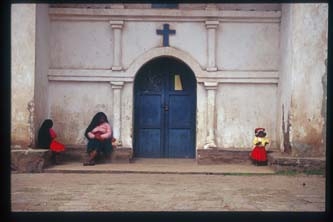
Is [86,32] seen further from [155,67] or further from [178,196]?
[178,196]

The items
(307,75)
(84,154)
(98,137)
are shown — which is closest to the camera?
(307,75)

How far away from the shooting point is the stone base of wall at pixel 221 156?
9586 millimetres

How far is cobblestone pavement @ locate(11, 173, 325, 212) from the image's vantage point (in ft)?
17.9

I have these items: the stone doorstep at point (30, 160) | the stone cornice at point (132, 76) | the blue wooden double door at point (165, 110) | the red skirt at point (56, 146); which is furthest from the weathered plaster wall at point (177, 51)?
the stone doorstep at point (30, 160)

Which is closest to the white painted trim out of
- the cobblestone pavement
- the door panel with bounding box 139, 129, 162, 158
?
the door panel with bounding box 139, 129, 162, 158

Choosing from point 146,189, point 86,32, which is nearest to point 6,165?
point 146,189

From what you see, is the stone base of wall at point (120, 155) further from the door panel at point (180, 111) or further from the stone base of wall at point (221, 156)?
the stone base of wall at point (221, 156)

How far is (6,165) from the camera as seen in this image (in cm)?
236

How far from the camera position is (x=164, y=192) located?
6516mm

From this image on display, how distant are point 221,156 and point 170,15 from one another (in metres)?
3.18

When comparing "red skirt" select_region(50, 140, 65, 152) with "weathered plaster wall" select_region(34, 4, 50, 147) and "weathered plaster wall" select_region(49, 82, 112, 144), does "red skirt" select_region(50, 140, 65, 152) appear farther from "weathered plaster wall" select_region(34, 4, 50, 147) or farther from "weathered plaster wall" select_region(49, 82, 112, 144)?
"weathered plaster wall" select_region(49, 82, 112, 144)

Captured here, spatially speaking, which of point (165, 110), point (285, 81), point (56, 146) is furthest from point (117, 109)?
point (285, 81)

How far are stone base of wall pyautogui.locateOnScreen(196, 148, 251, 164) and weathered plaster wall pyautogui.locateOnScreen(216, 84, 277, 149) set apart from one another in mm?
312

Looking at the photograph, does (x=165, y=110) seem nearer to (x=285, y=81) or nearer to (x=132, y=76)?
(x=132, y=76)
